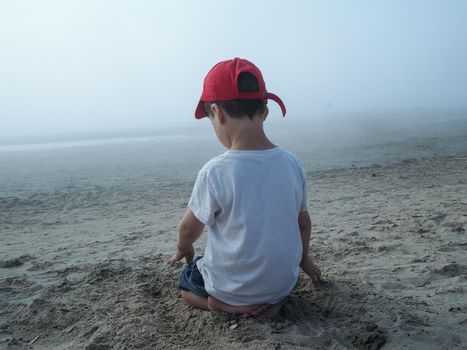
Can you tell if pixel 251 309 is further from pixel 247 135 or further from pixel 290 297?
pixel 247 135

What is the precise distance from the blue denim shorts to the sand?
13cm

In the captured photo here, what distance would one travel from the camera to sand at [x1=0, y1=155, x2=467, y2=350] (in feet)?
7.88

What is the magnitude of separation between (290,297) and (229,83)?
1.42 m

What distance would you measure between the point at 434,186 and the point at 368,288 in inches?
189

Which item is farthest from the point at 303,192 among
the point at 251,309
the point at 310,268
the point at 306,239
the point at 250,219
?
the point at 251,309

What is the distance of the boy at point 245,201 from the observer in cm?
228

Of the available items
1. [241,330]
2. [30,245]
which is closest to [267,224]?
[241,330]

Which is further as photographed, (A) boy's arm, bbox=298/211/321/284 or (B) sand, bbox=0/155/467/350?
(A) boy's arm, bbox=298/211/321/284

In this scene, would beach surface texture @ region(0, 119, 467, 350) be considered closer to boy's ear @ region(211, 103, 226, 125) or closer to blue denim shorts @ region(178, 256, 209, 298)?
blue denim shorts @ region(178, 256, 209, 298)

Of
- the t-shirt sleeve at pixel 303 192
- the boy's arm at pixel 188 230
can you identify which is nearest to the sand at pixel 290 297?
the boy's arm at pixel 188 230

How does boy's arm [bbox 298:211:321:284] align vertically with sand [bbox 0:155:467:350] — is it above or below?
above

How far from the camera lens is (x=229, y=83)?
225 cm

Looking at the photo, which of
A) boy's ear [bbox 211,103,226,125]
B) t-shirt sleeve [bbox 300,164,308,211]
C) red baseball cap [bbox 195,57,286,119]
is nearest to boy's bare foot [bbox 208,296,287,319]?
t-shirt sleeve [bbox 300,164,308,211]

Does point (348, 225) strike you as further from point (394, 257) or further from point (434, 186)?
point (434, 186)
